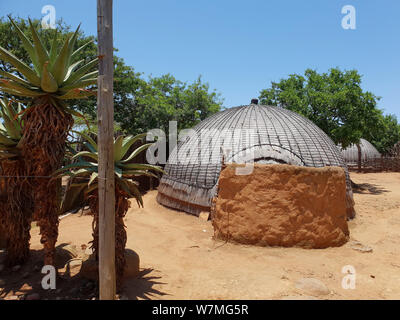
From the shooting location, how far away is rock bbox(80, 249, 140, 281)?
4.54 meters

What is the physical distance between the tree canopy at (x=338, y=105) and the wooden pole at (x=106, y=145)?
49.4 feet

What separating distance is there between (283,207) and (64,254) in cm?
503

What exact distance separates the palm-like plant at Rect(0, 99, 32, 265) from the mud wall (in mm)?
4489

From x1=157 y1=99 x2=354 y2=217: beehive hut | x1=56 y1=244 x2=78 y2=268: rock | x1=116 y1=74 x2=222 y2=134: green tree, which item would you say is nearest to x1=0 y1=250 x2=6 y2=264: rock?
x1=56 y1=244 x2=78 y2=268: rock

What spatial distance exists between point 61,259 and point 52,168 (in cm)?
219

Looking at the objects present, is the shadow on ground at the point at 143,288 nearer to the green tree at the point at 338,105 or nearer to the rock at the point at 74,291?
the rock at the point at 74,291

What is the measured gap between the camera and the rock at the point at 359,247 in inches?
260

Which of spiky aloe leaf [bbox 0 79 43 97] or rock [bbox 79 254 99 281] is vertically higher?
spiky aloe leaf [bbox 0 79 43 97]

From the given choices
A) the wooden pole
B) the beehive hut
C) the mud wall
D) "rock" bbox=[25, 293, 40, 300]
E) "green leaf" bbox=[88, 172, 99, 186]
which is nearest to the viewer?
the wooden pole

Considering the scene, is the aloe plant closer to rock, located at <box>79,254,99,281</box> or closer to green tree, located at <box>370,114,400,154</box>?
rock, located at <box>79,254,99,281</box>

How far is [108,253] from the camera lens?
3561 millimetres

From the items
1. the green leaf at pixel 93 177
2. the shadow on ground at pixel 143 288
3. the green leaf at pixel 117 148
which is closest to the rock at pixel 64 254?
the shadow on ground at pixel 143 288

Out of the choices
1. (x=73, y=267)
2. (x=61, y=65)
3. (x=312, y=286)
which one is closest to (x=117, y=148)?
(x=61, y=65)
